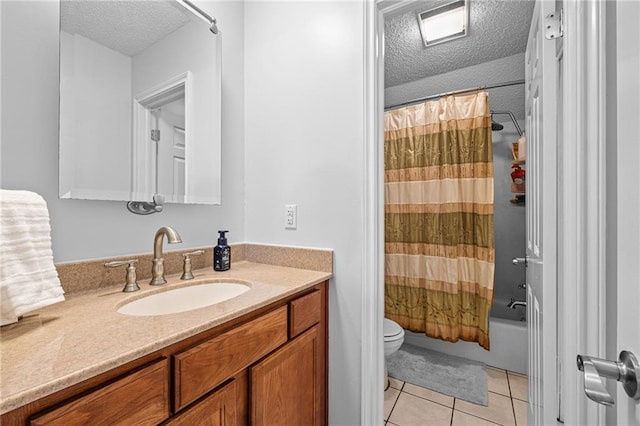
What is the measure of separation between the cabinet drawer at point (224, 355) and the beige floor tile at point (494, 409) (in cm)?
133

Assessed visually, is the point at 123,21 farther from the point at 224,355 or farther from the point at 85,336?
the point at 224,355

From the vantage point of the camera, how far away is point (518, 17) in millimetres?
1727

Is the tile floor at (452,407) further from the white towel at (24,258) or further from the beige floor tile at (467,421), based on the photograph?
the white towel at (24,258)

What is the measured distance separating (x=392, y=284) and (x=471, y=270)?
59cm

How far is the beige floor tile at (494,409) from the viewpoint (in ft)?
5.04

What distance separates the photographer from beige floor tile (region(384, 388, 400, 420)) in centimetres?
162

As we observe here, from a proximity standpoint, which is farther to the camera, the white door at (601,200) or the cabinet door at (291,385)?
the cabinet door at (291,385)

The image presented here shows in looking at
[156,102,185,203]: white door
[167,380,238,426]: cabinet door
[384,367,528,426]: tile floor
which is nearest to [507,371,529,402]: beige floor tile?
[384,367,528,426]: tile floor

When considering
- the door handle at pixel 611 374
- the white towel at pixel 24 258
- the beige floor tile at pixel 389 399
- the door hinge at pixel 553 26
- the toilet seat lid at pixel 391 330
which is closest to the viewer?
the door handle at pixel 611 374

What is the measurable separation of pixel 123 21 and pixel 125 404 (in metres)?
1.23

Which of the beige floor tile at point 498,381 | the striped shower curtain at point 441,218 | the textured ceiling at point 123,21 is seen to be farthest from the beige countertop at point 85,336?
the beige floor tile at point 498,381

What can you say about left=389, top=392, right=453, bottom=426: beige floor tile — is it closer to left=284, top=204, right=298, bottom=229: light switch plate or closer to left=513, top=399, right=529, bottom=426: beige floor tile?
left=513, top=399, right=529, bottom=426: beige floor tile

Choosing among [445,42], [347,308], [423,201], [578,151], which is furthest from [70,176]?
[445,42]

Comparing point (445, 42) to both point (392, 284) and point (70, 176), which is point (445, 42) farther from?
point (70, 176)
